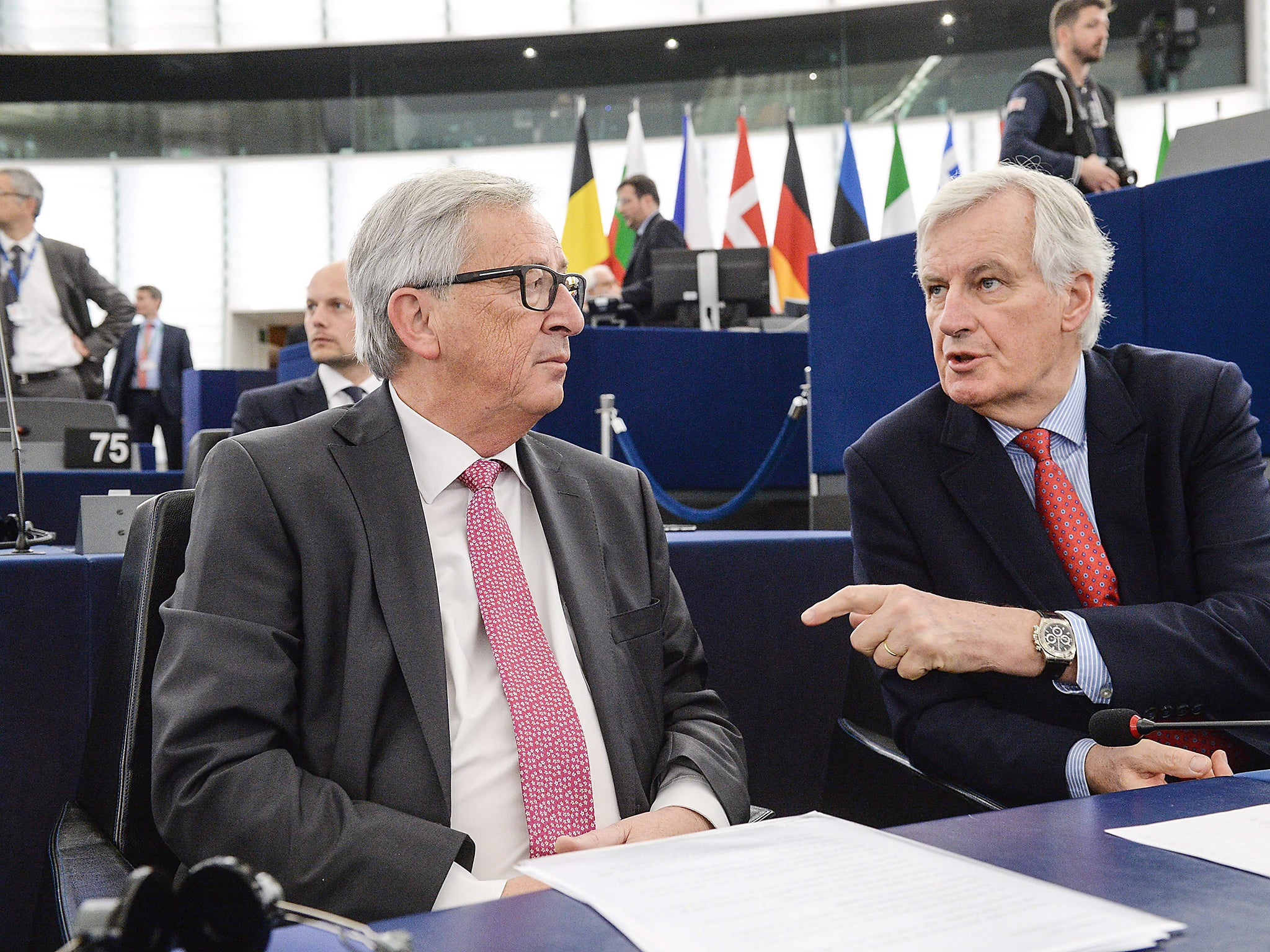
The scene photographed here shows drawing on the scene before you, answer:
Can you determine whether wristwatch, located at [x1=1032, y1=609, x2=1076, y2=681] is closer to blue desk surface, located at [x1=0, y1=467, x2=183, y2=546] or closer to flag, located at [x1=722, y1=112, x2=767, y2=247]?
blue desk surface, located at [x1=0, y1=467, x2=183, y2=546]

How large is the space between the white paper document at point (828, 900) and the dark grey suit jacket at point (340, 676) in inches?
15.0

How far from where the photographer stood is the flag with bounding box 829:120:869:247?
356 inches

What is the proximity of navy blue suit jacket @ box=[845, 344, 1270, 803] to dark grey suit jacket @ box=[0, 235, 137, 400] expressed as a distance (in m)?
5.06

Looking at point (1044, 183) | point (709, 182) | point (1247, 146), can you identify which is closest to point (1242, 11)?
point (709, 182)

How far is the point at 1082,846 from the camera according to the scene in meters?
0.90

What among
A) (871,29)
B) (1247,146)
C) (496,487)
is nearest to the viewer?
(496,487)

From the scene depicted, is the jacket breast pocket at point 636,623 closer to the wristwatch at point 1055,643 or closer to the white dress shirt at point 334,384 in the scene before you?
the wristwatch at point 1055,643

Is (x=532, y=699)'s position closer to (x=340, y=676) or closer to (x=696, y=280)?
(x=340, y=676)

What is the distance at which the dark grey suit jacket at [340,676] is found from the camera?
3.81 ft

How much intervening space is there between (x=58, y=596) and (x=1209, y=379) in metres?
1.76

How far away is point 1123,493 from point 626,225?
7.94 m

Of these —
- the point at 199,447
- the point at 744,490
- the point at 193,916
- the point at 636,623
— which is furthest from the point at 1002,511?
the point at 744,490

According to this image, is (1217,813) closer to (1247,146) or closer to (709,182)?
(1247,146)

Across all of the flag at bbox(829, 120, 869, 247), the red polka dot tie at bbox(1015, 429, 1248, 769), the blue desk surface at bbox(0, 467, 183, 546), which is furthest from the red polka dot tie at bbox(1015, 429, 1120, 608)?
the flag at bbox(829, 120, 869, 247)
